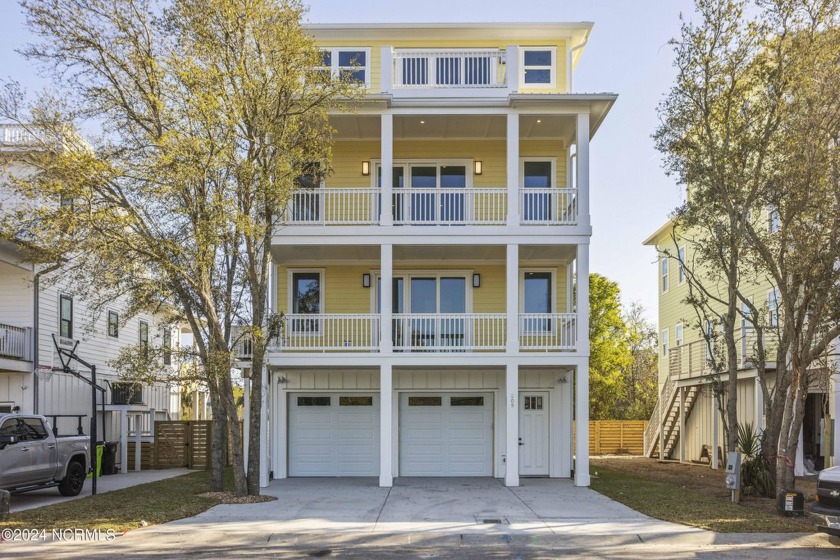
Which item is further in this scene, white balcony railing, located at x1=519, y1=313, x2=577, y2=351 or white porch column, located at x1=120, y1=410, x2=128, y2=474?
→ white porch column, located at x1=120, y1=410, x2=128, y2=474

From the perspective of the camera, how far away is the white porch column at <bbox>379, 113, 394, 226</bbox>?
19594 mm

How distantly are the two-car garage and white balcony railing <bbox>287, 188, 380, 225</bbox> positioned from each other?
461cm

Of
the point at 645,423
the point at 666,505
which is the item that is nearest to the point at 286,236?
the point at 666,505

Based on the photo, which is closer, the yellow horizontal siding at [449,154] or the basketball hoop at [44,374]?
the yellow horizontal siding at [449,154]

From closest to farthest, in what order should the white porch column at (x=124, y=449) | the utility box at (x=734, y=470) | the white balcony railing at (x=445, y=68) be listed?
Answer: the utility box at (x=734, y=470) < the white balcony railing at (x=445, y=68) < the white porch column at (x=124, y=449)

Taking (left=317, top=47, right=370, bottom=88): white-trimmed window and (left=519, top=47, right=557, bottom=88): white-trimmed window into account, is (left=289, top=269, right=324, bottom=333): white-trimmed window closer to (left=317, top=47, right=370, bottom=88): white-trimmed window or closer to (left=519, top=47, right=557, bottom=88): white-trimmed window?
(left=317, top=47, right=370, bottom=88): white-trimmed window

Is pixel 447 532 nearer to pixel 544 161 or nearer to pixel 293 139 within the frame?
pixel 293 139

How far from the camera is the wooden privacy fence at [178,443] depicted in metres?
25.0

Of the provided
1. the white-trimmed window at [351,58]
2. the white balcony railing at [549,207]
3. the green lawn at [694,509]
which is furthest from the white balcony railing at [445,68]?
the green lawn at [694,509]

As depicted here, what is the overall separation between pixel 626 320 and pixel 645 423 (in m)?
11.6

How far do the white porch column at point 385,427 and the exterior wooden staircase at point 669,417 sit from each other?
1432 cm

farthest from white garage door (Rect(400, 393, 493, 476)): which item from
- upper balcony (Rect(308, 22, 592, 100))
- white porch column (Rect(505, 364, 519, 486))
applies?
upper balcony (Rect(308, 22, 592, 100))

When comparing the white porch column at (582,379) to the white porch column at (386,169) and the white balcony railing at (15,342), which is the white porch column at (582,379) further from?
the white balcony railing at (15,342)

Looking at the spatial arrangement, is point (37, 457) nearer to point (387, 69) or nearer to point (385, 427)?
point (385, 427)
